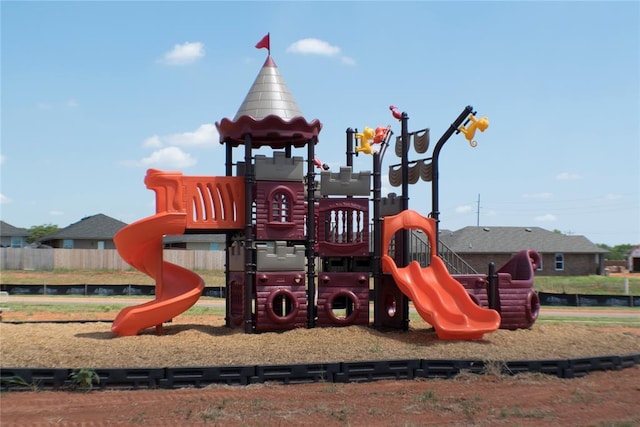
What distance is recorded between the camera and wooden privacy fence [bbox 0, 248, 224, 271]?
49.2 metres

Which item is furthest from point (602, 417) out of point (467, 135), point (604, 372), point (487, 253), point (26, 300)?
point (487, 253)

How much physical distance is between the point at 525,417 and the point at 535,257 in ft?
36.8

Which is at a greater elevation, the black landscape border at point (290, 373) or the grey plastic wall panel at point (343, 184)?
the grey plastic wall panel at point (343, 184)

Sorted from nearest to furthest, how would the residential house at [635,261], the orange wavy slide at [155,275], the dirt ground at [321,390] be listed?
the dirt ground at [321,390], the orange wavy slide at [155,275], the residential house at [635,261]

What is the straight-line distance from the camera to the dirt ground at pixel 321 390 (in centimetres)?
1035

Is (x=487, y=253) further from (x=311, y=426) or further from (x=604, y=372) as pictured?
(x=311, y=426)

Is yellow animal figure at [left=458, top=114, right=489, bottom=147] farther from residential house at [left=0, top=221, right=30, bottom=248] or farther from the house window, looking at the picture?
residential house at [left=0, top=221, right=30, bottom=248]

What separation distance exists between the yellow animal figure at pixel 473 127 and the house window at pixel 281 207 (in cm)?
529

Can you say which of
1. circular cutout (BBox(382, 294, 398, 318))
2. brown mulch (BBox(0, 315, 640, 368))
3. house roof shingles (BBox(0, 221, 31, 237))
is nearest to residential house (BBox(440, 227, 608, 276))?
circular cutout (BBox(382, 294, 398, 318))

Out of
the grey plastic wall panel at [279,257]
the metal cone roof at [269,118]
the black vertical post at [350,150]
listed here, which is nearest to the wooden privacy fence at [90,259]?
the black vertical post at [350,150]

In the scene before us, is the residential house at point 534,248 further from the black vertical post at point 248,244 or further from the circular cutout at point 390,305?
the black vertical post at point 248,244

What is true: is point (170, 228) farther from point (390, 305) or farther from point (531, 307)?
point (531, 307)

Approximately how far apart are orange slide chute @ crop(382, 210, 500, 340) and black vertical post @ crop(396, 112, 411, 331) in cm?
71

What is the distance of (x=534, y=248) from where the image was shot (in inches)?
2120
